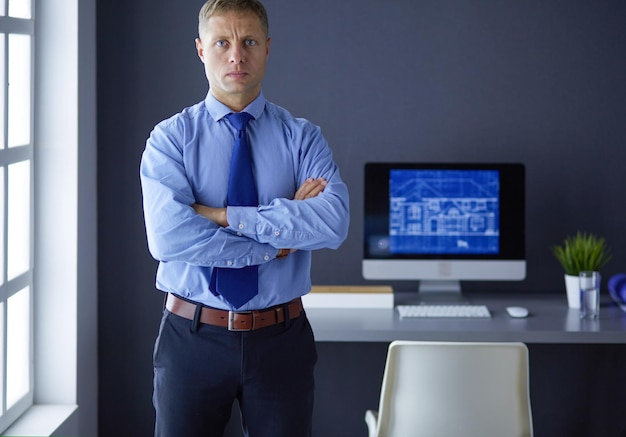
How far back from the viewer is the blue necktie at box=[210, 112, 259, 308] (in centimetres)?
233

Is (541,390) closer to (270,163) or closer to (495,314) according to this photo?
(495,314)

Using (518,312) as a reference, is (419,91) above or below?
above

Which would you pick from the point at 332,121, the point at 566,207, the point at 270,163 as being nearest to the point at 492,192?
the point at 566,207

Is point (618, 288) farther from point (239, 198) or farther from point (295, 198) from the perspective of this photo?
point (239, 198)

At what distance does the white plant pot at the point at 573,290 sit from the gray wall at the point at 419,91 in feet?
1.15

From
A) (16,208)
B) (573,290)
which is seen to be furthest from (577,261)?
(16,208)

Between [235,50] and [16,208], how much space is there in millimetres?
1304

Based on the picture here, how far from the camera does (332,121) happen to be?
400 centimetres

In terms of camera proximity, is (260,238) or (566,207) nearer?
(260,238)

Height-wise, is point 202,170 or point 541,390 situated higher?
point 202,170

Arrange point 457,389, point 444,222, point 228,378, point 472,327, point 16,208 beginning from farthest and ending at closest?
point 444,222 → point 472,327 → point 16,208 → point 457,389 → point 228,378

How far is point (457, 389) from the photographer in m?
2.80

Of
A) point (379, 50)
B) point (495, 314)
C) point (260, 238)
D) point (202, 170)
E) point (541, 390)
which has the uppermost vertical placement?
point (379, 50)

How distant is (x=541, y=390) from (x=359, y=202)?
45.5 inches
